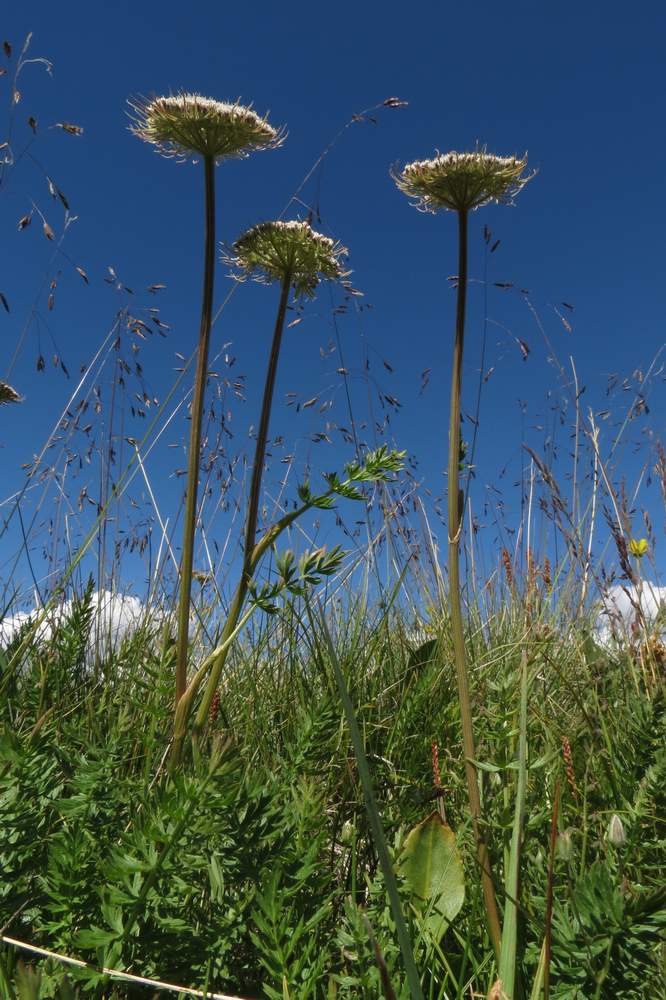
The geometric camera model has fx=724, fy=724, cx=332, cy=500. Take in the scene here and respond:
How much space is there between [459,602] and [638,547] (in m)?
1.93

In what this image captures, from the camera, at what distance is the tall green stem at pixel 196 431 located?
63.9 inches

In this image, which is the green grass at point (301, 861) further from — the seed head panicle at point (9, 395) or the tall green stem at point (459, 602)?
the seed head panicle at point (9, 395)

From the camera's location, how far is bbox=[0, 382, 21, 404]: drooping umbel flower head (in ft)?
8.69

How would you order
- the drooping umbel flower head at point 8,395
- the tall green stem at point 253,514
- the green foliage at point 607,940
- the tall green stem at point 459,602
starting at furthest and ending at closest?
the drooping umbel flower head at point 8,395, the tall green stem at point 253,514, the tall green stem at point 459,602, the green foliage at point 607,940

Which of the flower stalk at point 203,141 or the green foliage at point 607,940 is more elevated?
the flower stalk at point 203,141

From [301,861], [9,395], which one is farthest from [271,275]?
[301,861]

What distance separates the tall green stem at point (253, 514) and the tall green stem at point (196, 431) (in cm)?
7

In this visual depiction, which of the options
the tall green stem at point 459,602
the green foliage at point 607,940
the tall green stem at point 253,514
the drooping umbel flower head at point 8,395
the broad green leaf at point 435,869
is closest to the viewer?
the green foliage at point 607,940

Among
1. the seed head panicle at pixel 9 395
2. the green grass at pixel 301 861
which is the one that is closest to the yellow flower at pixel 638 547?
the green grass at pixel 301 861

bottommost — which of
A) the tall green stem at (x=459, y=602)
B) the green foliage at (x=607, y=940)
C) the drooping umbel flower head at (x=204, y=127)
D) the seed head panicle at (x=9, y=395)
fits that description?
the green foliage at (x=607, y=940)

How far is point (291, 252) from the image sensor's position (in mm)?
2010

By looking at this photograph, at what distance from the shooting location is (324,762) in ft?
5.96

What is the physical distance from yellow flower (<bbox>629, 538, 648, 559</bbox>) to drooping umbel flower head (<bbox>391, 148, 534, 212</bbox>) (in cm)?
175

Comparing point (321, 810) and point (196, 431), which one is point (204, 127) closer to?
point (196, 431)
